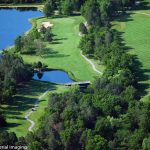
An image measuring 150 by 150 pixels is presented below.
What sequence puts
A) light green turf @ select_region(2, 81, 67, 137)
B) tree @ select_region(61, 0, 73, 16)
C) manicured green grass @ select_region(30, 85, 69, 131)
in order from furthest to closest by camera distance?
tree @ select_region(61, 0, 73, 16), manicured green grass @ select_region(30, 85, 69, 131), light green turf @ select_region(2, 81, 67, 137)

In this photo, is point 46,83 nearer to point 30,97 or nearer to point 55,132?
point 30,97

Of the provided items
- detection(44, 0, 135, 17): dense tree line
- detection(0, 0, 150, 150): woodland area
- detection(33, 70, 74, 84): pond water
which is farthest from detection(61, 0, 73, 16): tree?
detection(33, 70, 74, 84): pond water

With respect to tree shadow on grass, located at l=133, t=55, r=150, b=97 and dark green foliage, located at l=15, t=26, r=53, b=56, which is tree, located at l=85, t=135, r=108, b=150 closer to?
tree shadow on grass, located at l=133, t=55, r=150, b=97

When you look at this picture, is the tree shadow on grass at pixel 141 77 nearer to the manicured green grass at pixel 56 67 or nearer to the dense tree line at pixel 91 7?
the manicured green grass at pixel 56 67

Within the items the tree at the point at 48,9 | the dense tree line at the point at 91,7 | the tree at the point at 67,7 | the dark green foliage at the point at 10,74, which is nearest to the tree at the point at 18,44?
the dark green foliage at the point at 10,74

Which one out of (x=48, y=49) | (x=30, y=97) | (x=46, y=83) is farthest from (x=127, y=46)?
(x=30, y=97)

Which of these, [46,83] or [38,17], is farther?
[38,17]

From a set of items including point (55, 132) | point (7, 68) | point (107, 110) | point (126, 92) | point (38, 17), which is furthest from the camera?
point (38, 17)
